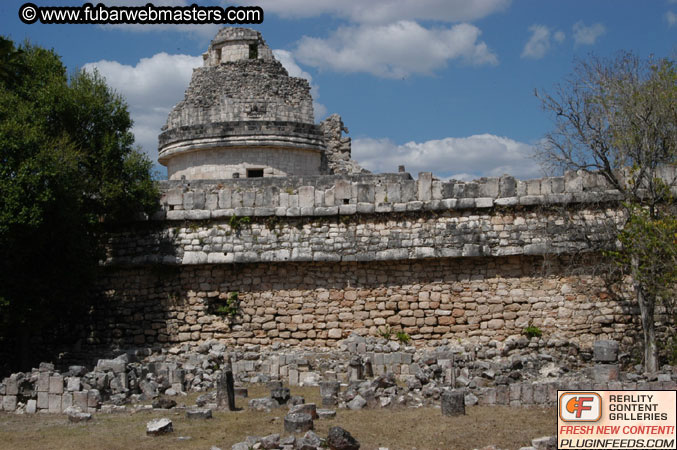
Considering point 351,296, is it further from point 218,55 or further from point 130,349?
point 218,55

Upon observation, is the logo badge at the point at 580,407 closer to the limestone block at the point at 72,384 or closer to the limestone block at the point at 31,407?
the limestone block at the point at 72,384

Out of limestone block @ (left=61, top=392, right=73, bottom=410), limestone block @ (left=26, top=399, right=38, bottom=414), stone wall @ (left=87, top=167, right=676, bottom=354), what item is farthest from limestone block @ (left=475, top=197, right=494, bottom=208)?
limestone block @ (left=26, top=399, right=38, bottom=414)

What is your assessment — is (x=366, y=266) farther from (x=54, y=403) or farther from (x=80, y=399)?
(x=54, y=403)

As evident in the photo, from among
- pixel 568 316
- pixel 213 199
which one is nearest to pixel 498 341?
pixel 568 316

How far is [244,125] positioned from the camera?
73.0 ft

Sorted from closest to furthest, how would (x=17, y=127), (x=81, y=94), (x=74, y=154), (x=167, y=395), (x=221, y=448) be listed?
(x=221, y=448)
(x=167, y=395)
(x=17, y=127)
(x=74, y=154)
(x=81, y=94)

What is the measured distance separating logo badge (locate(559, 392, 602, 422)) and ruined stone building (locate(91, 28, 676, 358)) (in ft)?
19.7

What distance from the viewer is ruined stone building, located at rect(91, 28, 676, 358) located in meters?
15.4

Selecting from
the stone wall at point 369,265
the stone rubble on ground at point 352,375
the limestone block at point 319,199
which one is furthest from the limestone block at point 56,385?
the limestone block at point 319,199

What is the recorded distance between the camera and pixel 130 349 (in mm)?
17078

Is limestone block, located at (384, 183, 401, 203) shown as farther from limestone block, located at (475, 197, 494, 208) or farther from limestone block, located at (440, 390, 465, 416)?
limestone block, located at (440, 390, 465, 416)

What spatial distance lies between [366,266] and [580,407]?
748 centimetres

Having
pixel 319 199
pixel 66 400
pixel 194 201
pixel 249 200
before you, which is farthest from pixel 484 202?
pixel 66 400

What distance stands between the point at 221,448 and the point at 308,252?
23.2 ft
